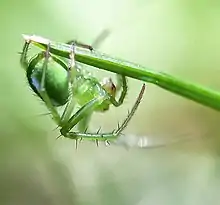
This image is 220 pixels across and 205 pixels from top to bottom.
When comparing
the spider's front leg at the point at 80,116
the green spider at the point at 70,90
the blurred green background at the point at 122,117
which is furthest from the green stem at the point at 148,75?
the blurred green background at the point at 122,117

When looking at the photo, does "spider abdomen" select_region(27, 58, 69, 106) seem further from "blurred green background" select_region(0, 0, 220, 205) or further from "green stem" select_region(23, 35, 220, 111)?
"blurred green background" select_region(0, 0, 220, 205)

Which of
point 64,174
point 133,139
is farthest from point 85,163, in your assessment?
point 133,139

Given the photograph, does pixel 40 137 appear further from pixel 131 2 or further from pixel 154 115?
pixel 131 2

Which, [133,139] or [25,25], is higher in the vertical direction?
[25,25]

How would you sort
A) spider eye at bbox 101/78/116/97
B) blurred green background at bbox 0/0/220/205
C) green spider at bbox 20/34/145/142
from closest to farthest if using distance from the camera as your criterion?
green spider at bbox 20/34/145/142, spider eye at bbox 101/78/116/97, blurred green background at bbox 0/0/220/205

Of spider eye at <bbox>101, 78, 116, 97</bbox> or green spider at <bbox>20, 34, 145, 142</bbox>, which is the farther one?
spider eye at <bbox>101, 78, 116, 97</bbox>

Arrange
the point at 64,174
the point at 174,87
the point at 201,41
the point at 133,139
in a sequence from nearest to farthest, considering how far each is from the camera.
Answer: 1. the point at 174,87
2. the point at 133,139
3. the point at 64,174
4. the point at 201,41

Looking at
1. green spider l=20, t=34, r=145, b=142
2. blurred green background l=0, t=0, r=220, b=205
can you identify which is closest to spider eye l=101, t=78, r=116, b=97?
green spider l=20, t=34, r=145, b=142
